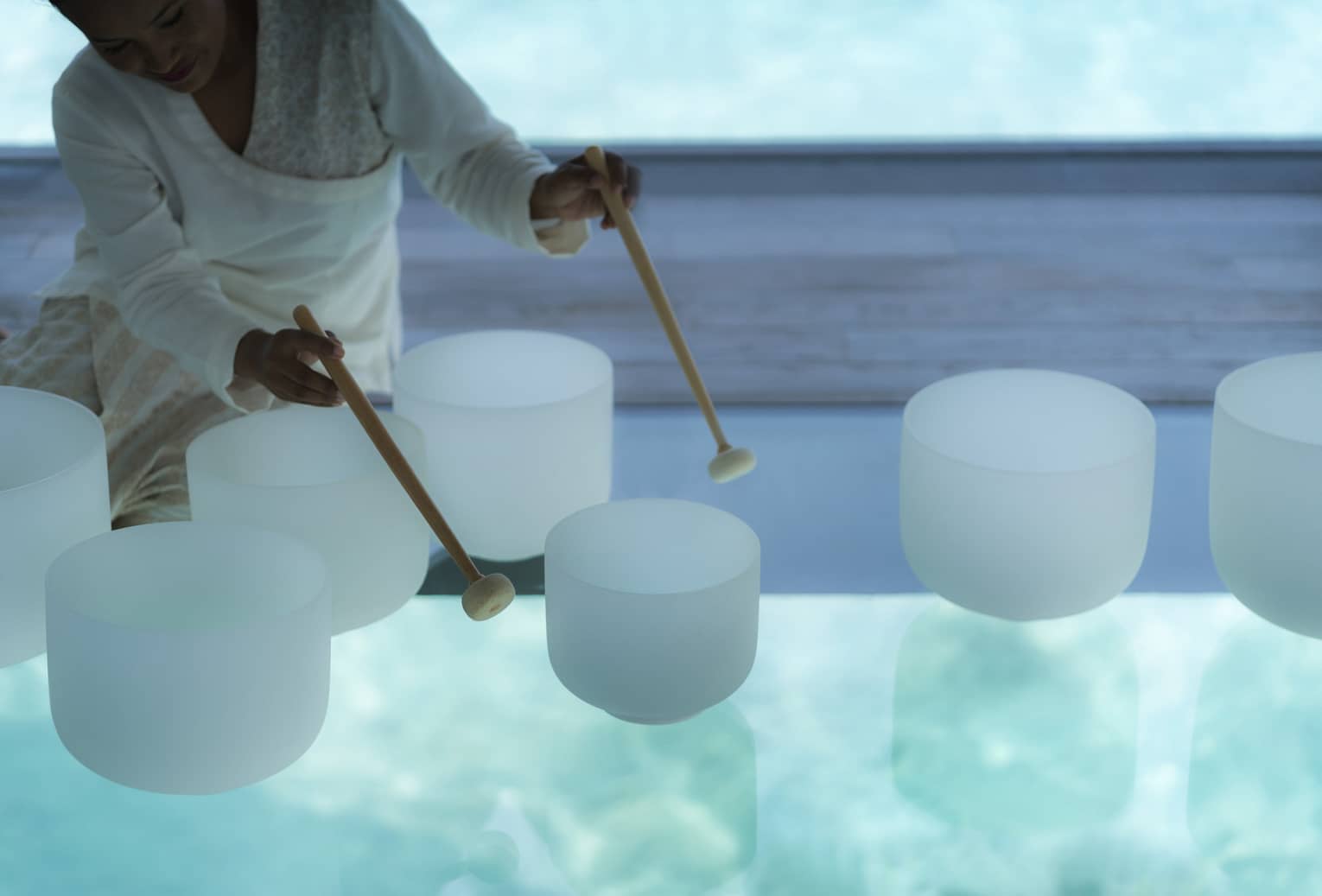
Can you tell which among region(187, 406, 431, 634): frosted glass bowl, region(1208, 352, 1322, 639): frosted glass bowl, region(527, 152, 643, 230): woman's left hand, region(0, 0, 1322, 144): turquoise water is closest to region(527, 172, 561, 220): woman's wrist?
region(527, 152, 643, 230): woman's left hand

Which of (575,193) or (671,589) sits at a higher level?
(575,193)

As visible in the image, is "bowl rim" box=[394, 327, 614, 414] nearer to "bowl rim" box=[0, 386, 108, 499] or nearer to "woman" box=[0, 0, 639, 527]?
"woman" box=[0, 0, 639, 527]

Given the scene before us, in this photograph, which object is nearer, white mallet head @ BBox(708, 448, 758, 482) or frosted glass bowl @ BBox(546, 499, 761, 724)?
frosted glass bowl @ BBox(546, 499, 761, 724)

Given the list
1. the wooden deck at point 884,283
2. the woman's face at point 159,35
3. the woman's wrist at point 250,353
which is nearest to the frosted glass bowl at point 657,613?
the woman's wrist at point 250,353

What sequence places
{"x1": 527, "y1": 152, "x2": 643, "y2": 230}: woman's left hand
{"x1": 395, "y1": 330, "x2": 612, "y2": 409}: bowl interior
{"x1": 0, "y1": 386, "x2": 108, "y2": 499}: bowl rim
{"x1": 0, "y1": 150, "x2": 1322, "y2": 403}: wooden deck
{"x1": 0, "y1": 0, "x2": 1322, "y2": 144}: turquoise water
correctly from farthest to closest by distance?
{"x1": 0, "y1": 0, "x2": 1322, "y2": 144}: turquoise water
{"x1": 0, "y1": 150, "x2": 1322, "y2": 403}: wooden deck
{"x1": 395, "y1": 330, "x2": 612, "y2": 409}: bowl interior
{"x1": 527, "y1": 152, "x2": 643, "y2": 230}: woman's left hand
{"x1": 0, "y1": 386, "x2": 108, "y2": 499}: bowl rim

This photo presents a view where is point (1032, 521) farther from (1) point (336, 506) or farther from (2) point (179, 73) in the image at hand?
(2) point (179, 73)

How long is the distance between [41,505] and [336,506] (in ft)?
0.63

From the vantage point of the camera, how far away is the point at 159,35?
1.20m

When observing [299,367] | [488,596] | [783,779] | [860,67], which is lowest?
[860,67]

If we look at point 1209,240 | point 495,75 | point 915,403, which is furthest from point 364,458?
point 495,75

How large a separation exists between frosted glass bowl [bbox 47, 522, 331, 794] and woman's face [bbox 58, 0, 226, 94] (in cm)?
42

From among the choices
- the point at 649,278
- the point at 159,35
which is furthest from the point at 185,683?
the point at 159,35

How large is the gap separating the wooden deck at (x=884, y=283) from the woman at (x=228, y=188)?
0.63 m

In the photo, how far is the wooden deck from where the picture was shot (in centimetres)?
211
